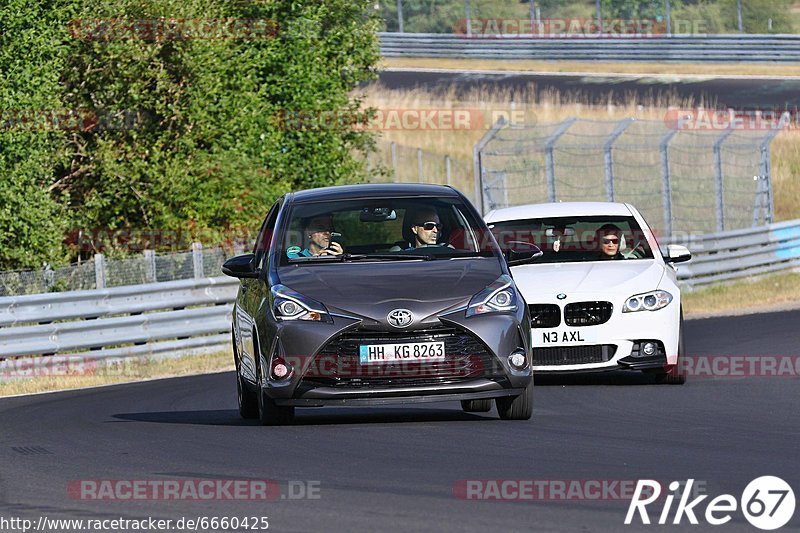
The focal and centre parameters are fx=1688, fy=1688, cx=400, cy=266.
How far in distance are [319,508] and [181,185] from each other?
17.9 meters

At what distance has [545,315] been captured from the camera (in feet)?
45.3

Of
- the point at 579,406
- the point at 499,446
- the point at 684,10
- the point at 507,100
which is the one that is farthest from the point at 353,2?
the point at 684,10

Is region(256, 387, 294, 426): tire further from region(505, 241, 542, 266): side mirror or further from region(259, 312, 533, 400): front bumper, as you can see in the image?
region(505, 241, 542, 266): side mirror

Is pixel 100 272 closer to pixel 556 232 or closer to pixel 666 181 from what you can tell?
pixel 556 232

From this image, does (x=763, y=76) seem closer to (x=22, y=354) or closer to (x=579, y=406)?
(x=22, y=354)

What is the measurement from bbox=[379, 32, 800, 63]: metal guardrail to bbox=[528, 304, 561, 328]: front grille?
132 feet

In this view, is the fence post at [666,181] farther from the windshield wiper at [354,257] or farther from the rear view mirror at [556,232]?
the windshield wiper at [354,257]

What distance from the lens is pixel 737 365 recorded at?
1596 centimetres

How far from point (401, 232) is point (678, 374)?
3.29 meters

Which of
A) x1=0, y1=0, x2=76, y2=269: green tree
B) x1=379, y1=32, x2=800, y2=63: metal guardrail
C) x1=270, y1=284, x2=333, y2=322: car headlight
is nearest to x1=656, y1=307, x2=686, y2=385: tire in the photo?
x1=270, y1=284, x2=333, y2=322: car headlight

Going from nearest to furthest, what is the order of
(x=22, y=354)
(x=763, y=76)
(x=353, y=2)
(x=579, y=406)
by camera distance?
1. (x=579, y=406)
2. (x=22, y=354)
3. (x=353, y=2)
4. (x=763, y=76)

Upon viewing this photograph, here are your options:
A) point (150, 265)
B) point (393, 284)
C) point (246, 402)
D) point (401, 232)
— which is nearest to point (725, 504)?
point (393, 284)

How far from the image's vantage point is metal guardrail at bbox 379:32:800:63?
5259cm

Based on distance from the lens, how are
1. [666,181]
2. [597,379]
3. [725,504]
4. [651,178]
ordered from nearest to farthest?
[725,504] → [597,379] → [666,181] → [651,178]
